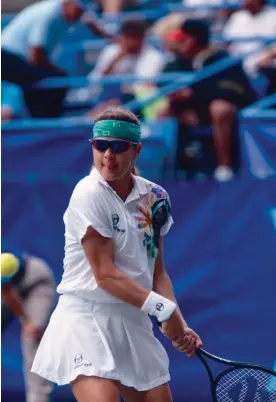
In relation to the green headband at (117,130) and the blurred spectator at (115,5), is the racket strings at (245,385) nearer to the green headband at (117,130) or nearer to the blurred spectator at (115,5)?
the green headband at (117,130)

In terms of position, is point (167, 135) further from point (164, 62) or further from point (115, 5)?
point (115, 5)

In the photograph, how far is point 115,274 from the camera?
4027mm

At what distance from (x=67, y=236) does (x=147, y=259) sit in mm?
342

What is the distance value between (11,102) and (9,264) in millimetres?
2601

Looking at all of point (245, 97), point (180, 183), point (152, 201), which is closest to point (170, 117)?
point (245, 97)

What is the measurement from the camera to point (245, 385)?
4379 millimetres

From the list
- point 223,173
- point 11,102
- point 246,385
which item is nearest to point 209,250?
point 223,173

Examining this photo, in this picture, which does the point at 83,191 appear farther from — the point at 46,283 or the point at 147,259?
the point at 46,283

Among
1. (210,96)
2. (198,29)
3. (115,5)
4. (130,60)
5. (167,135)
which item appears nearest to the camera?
(167,135)

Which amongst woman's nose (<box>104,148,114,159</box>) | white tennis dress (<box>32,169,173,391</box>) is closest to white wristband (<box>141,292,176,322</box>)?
white tennis dress (<box>32,169,173,391</box>)

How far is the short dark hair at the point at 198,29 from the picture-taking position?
8.35 m

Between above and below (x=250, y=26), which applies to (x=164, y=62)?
below

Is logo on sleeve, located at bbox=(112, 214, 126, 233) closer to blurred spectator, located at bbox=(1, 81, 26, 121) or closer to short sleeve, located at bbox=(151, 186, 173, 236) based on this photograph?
short sleeve, located at bbox=(151, 186, 173, 236)

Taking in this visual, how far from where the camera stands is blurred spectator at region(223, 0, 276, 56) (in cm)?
915
